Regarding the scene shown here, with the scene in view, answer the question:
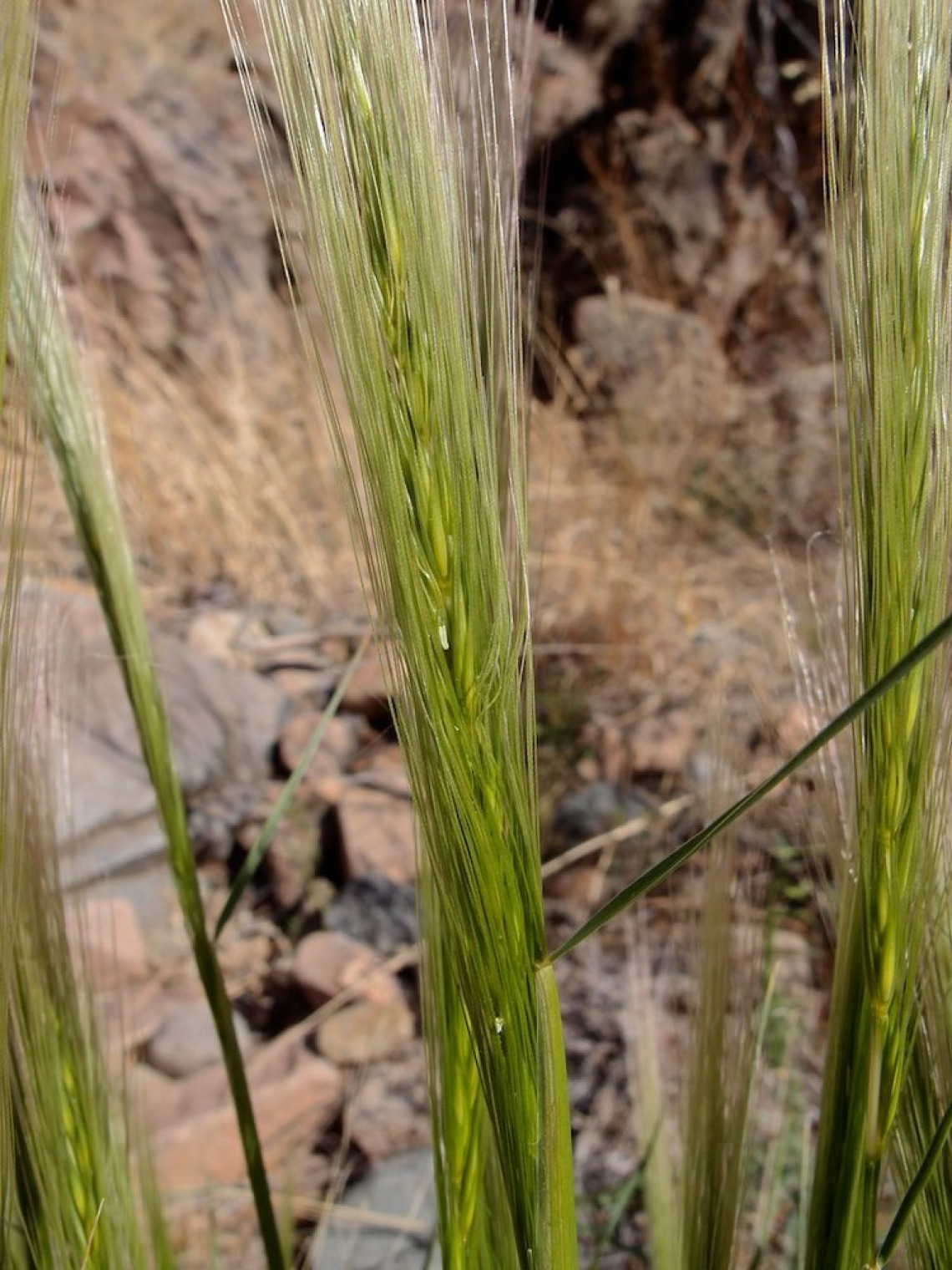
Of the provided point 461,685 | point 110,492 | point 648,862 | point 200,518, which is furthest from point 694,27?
point 461,685

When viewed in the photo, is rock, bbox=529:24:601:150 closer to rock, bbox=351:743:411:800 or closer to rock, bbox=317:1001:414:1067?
rock, bbox=351:743:411:800

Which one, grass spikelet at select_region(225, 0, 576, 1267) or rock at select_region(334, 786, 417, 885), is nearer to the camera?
grass spikelet at select_region(225, 0, 576, 1267)

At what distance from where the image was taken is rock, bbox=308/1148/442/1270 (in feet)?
3.38

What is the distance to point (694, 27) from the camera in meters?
2.85

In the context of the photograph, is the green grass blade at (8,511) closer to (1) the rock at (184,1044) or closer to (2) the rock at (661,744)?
(1) the rock at (184,1044)

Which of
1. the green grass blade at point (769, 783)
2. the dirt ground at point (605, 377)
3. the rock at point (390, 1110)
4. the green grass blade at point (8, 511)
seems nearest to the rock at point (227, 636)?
the dirt ground at point (605, 377)

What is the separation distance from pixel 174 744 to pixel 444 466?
147 centimetres

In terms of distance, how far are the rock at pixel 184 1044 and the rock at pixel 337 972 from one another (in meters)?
0.10

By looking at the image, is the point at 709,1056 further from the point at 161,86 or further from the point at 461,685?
the point at 161,86

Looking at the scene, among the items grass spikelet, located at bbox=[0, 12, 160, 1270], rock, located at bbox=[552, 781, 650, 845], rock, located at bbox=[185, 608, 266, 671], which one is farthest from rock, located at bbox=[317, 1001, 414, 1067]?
grass spikelet, located at bbox=[0, 12, 160, 1270]

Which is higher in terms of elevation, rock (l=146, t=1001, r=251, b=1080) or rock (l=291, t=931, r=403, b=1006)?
rock (l=291, t=931, r=403, b=1006)

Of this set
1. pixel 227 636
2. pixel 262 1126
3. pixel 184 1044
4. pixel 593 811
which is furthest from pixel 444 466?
pixel 227 636

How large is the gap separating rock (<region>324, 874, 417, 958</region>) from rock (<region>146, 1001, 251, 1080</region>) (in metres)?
0.21

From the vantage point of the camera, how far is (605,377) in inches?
113
